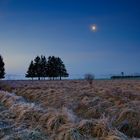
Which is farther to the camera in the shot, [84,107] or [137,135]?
[84,107]

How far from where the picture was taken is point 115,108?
9047mm

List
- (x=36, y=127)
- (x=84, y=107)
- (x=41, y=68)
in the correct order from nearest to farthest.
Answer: (x=36, y=127) → (x=84, y=107) → (x=41, y=68)

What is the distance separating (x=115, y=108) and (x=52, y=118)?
10.6 feet

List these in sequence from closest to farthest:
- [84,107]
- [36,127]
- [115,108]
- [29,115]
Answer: [36,127] < [29,115] < [115,108] < [84,107]

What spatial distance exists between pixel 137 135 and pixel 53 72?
190 ft

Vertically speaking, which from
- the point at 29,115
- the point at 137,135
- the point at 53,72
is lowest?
the point at 137,135

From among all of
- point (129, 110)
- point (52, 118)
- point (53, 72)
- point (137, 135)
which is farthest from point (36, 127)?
point (53, 72)

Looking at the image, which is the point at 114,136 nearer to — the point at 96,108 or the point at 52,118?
the point at 52,118

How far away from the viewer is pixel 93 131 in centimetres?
568

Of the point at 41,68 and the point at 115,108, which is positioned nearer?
the point at 115,108

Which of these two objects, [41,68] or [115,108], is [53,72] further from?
[115,108]

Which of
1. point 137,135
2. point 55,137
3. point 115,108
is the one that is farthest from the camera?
point 115,108

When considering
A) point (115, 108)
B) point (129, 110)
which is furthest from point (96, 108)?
point (129, 110)

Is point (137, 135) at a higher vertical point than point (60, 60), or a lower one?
lower
